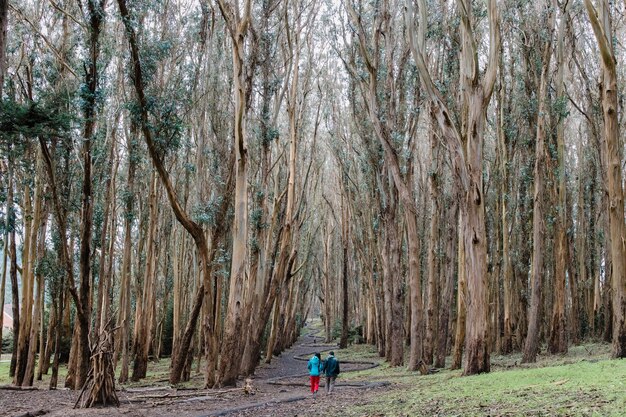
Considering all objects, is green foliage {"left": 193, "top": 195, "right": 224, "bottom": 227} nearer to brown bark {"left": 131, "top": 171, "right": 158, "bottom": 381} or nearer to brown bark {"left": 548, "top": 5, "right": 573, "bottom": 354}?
brown bark {"left": 131, "top": 171, "right": 158, "bottom": 381}

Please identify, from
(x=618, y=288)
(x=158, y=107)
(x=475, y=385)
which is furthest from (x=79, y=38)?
(x=618, y=288)

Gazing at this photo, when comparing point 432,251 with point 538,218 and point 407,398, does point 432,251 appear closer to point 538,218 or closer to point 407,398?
point 538,218

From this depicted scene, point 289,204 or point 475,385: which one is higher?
point 289,204

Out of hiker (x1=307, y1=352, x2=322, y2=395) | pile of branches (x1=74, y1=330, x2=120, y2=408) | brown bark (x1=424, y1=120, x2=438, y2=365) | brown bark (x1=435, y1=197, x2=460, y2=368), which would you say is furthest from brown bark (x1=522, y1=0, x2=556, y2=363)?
pile of branches (x1=74, y1=330, x2=120, y2=408)

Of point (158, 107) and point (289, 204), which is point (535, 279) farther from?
point (158, 107)

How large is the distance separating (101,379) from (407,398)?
533 cm

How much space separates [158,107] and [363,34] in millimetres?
6863

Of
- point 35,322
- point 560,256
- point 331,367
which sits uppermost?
point 560,256

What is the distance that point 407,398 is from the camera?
9.90 m

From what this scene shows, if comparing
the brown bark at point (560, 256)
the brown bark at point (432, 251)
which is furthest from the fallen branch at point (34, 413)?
the brown bark at point (560, 256)

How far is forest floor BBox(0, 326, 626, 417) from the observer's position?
6.91 metres

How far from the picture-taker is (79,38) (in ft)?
48.0

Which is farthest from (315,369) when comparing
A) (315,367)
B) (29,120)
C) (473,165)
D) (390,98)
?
(390,98)

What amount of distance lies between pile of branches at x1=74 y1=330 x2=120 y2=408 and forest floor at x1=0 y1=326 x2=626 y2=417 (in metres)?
0.32
